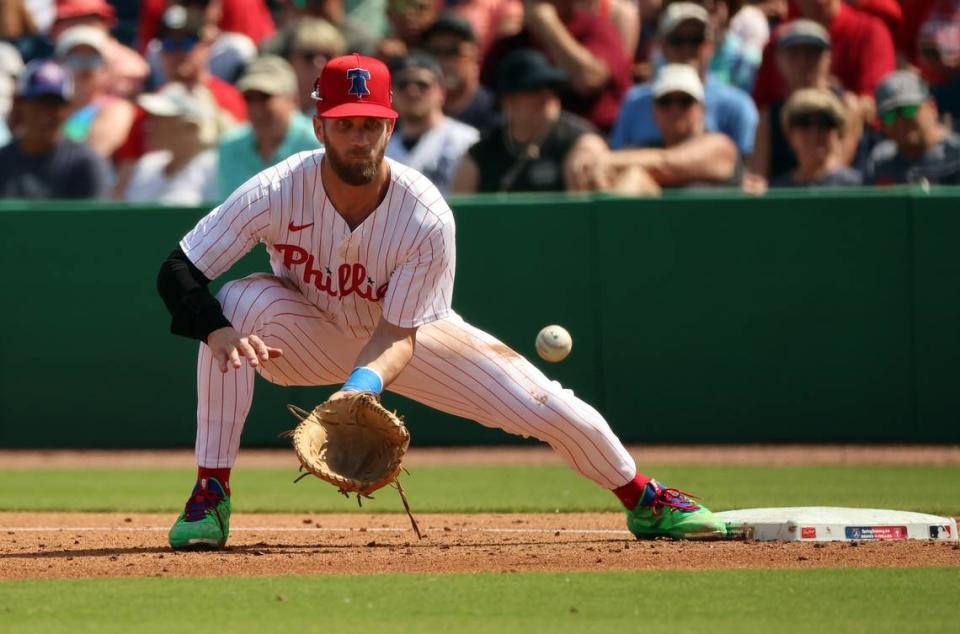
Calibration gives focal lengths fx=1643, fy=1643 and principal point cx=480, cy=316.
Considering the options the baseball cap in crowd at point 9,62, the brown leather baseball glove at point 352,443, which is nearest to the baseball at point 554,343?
the brown leather baseball glove at point 352,443

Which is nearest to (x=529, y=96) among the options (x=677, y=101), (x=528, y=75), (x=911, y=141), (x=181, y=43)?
(x=528, y=75)

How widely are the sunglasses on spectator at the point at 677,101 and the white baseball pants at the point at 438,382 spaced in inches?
180

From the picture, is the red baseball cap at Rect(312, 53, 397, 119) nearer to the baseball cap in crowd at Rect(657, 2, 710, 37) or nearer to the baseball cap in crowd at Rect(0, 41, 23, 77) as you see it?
the baseball cap in crowd at Rect(657, 2, 710, 37)

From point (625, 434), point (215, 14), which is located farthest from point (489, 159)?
point (215, 14)

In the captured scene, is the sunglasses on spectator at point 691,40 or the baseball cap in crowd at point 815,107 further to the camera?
the sunglasses on spectator at point 691,40

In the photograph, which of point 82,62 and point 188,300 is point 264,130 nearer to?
point 82,62

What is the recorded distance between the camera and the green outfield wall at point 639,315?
9.73 m

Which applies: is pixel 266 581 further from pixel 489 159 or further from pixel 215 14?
pixel 215 14

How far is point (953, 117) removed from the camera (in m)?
10.8

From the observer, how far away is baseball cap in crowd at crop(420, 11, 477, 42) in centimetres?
1114

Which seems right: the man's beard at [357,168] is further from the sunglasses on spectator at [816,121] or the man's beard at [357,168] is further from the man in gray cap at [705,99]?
the man in gray cap at [705,99]

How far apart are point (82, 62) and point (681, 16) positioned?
15.3 feet

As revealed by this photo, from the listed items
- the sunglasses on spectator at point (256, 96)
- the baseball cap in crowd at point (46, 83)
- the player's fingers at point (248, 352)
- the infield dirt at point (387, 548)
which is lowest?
the infield dirt at point (387, 548)

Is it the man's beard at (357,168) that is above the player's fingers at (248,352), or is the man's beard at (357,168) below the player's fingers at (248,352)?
above
